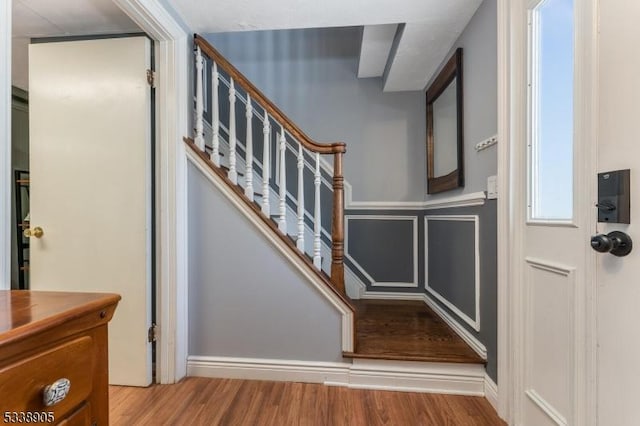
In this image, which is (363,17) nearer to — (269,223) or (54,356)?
Answer: (269,223)

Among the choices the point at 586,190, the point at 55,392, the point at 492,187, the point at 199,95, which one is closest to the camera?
the point at 55,392

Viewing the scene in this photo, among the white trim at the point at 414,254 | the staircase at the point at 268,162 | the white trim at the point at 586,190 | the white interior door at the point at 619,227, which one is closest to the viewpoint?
the white interior door at the point at 619,227

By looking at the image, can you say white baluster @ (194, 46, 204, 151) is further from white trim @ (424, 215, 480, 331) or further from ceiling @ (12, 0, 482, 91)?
white trim @ (424, 215, 480, 331)

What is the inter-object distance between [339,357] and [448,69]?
2.07 m

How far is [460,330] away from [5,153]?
2.40m

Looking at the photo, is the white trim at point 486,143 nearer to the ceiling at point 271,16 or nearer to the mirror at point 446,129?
the mirror at point 446,129

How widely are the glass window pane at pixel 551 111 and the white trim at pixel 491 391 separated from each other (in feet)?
3.12

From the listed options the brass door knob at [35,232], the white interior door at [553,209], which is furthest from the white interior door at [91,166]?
the white interior door at [553,209]

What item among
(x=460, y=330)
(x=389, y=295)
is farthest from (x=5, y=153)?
(x=389, y=295)

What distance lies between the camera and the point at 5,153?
905 mm

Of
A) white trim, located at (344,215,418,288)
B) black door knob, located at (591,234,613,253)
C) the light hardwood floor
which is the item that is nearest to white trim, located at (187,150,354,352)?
the light hardwood floor

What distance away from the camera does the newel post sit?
6.00ft

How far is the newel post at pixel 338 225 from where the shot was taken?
1.83 meters

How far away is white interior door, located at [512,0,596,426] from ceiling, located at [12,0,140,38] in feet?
6.90
